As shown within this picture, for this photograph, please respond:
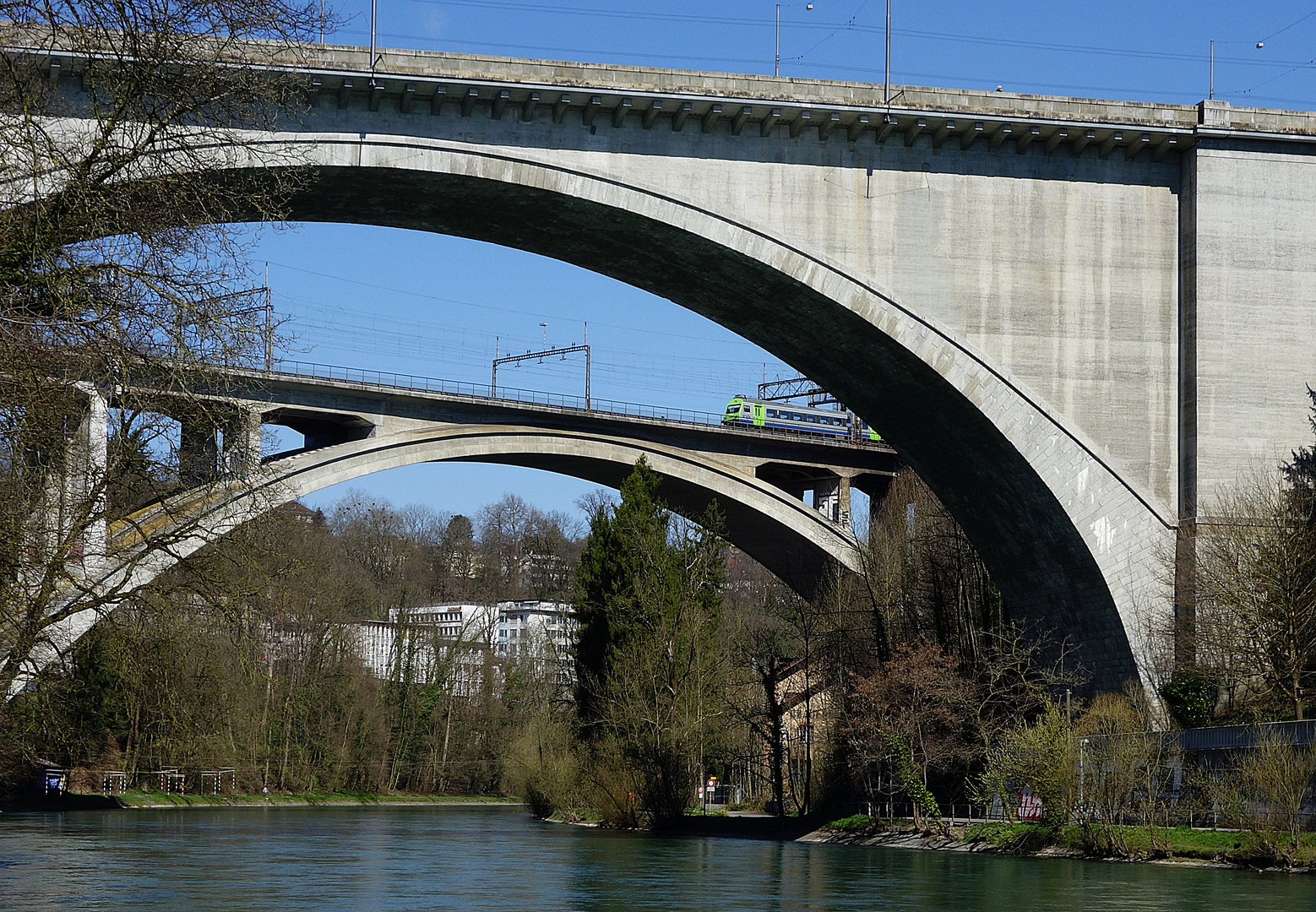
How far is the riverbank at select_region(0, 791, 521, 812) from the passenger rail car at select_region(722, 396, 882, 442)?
21.1 metres

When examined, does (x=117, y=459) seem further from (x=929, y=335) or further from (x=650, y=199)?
(x=929, y=335)

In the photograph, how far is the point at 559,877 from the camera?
20344mm

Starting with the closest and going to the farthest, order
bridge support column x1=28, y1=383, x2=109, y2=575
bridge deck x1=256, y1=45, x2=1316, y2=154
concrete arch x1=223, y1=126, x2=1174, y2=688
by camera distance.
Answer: bridge support column x1=28, y1=383, x2=109, y2=575 < bridge deck x1=256, y1=45, x2=1316, y2=154 < concrete arch x1=223, y1=126, x2=1174, y2=688

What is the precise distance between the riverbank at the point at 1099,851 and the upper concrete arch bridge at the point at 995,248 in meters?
2.62

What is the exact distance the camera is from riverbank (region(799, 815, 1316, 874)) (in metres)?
19.5

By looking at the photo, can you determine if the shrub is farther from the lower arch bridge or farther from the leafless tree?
the lower arch bridge

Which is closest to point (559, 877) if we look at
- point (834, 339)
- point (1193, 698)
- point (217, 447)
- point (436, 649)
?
point (834, 339)

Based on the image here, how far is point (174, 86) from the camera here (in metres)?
9.43

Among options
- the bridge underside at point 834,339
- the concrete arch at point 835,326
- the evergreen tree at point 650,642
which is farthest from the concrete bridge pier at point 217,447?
the evergreen tree at point 650,642

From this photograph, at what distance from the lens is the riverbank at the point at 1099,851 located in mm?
19455

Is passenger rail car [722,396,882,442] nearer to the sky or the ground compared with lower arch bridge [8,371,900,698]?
nearer to the sky

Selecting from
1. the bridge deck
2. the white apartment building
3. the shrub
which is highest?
the bridge deck

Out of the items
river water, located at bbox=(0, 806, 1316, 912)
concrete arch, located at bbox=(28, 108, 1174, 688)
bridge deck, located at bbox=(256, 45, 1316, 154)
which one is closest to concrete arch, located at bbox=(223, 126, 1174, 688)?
concrete arch, located at bbox=(28, 108, 1174, 688)

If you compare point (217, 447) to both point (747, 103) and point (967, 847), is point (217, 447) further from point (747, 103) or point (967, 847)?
point (967, 847)
